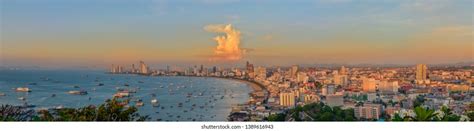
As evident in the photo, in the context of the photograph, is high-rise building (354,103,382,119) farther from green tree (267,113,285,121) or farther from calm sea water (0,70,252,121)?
calm sea water (0,70,252,121)

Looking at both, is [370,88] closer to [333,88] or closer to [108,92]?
[333,88]

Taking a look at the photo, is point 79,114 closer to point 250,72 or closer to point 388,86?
point 250,72

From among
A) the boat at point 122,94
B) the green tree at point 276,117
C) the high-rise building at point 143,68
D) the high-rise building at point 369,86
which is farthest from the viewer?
the boat at point 122,94

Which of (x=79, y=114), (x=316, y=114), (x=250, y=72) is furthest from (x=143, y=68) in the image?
(x=316, y=114)

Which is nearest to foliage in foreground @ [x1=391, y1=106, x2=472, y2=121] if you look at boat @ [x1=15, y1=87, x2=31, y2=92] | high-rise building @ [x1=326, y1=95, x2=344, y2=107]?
high-rise building @ [x1=326, y1=95, x2=344, y2=107]

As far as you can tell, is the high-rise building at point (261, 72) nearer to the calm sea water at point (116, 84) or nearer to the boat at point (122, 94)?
the calm sea water at point (116, 84)

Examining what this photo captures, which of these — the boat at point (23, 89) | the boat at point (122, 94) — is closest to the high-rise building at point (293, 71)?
the boat at point (122, 94)
